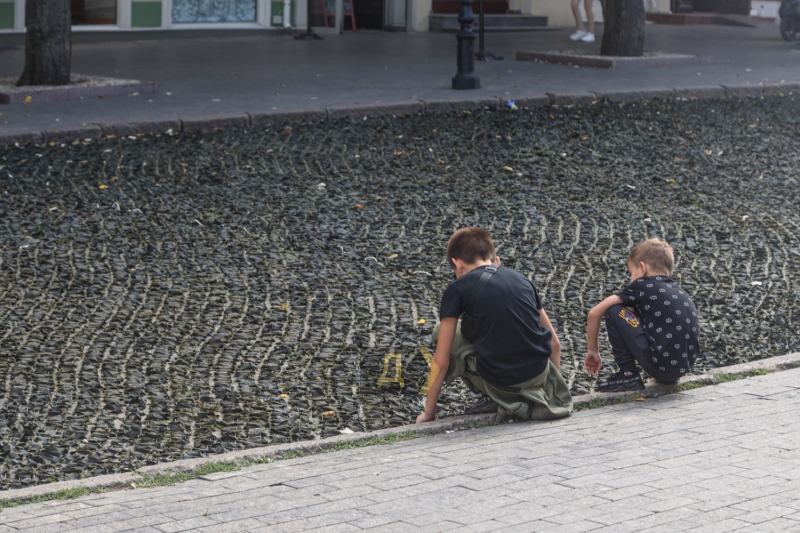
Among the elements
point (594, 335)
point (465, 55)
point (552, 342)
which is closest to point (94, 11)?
point (465, 55)

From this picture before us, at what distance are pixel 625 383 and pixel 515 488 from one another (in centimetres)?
166

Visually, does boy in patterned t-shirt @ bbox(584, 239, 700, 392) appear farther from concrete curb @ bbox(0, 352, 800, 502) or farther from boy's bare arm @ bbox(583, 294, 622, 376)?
concrete curb @ bbox(0, 352, 800, 502)

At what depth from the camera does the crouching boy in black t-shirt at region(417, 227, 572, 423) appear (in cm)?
533

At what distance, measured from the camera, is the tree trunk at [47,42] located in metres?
→ 14.6

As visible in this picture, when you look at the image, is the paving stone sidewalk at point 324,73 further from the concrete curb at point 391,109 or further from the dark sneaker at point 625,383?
the dark sneaker at point 625,383

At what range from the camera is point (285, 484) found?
14.6ft

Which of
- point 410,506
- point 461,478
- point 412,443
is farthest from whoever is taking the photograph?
point 412,443

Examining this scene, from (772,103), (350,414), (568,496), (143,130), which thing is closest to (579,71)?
(772,103)

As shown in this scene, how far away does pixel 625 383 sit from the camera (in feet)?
19.2

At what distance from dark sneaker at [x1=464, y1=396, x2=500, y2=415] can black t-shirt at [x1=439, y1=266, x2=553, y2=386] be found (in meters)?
0.17

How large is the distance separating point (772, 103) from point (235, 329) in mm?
11439

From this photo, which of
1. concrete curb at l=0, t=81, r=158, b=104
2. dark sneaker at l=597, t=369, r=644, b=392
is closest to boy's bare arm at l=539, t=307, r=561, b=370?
dark sneaker at l=597, t=369, r=644, b=392

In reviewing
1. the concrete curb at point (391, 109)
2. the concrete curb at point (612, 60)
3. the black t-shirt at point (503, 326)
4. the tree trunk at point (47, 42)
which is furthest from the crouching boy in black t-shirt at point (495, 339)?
the concrete curb at point (612, 60)

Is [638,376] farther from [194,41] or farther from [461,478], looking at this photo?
[194,41]
